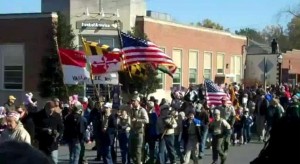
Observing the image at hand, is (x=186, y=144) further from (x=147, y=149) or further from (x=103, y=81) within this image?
(x=103, y=81)

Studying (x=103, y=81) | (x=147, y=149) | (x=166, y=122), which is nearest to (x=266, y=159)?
(x=166, y=122)

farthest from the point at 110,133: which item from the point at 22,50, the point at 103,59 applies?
the point at 22,50

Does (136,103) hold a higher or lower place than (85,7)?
lower

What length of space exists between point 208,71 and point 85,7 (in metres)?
14.5

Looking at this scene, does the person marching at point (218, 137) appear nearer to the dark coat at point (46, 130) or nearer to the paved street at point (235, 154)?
the paved street at point (235, 154)

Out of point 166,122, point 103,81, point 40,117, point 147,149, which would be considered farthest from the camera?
point 103,81

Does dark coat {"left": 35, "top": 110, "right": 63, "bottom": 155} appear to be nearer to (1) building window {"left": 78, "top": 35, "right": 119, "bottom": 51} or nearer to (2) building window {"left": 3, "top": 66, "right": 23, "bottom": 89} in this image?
(1) building window {"left": 78, "top": 35, "right": 119, "bottom": 51}

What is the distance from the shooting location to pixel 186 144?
18.1 m

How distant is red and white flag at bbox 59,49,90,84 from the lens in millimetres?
20656

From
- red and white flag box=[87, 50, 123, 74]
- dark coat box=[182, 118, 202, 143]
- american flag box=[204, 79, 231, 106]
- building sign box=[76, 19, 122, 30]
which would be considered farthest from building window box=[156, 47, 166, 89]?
dark coat box=[182, 118, 202, 143]

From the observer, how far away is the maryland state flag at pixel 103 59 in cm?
1977

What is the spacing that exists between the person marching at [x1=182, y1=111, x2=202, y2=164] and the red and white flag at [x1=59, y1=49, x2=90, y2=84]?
3915mm

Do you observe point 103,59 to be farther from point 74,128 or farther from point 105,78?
point 74,128

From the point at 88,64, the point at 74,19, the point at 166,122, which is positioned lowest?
the point at 166,122
